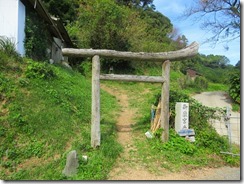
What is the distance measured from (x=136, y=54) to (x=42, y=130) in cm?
321

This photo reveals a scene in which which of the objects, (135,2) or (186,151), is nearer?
(186,151)

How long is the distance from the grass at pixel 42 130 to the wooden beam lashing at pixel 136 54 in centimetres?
202

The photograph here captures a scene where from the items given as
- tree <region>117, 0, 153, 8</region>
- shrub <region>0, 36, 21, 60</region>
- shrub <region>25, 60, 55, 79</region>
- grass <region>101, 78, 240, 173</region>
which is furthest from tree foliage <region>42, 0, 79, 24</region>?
grass <region>101, 78, 240, 173</region>

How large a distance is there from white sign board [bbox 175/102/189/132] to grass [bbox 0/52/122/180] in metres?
1.89

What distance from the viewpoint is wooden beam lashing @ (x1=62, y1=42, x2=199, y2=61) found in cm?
572

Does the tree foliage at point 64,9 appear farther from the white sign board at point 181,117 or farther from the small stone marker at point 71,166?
Result: the small stone marker at point 71,166

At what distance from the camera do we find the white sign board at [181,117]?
6381mm

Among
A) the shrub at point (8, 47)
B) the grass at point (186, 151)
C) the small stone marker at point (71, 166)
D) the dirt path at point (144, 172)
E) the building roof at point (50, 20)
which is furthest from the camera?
the building roof at point (50, 20)

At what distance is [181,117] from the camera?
6375mm

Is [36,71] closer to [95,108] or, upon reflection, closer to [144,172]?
[95,108]

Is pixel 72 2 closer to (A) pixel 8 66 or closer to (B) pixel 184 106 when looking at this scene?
(A) pixel 8 66

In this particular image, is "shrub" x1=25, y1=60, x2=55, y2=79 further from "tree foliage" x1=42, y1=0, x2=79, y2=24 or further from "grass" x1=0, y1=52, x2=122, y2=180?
"tree foliage" x1=42, y1=0, x2=79, y2=24

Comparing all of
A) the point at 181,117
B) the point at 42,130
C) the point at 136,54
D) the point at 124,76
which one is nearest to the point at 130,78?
the point at 124,76

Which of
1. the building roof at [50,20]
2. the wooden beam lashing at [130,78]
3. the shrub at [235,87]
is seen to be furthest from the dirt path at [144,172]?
the shrub at [235,87]
